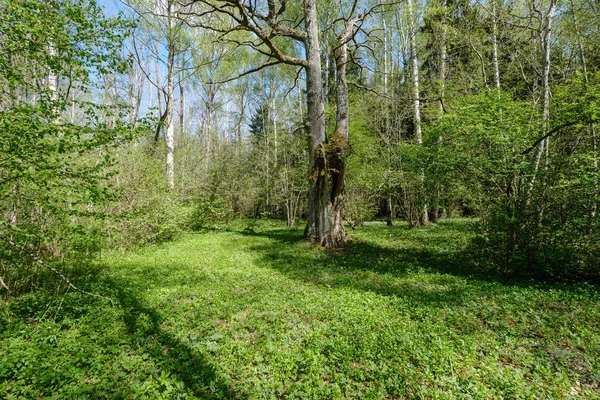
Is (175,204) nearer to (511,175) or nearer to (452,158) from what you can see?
(452,158)

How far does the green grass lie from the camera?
2719mm

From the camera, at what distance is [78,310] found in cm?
421

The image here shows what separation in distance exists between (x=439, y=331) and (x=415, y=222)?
34.5ft

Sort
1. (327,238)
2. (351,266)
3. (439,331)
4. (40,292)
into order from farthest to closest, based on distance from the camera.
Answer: (327,238) < (351,266) < (40,292) < (439,331)

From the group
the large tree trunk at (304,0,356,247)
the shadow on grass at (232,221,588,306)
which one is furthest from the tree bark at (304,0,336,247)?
the shadow on grass at (232,221,588,306)

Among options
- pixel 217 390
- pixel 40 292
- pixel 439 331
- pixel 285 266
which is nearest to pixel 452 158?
pixel 439 331

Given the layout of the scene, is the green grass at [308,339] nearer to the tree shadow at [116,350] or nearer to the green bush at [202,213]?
the tree shadow at [116,350]

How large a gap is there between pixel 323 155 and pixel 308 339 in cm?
582

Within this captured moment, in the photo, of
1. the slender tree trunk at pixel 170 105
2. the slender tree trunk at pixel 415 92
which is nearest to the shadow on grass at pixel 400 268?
the slender tree trunk at pixel 415 92

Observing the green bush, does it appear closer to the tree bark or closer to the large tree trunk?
the tree bark

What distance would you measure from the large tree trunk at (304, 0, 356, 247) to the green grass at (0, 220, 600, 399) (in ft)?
9.13

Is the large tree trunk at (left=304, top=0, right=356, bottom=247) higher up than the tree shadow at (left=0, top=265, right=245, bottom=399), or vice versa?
the large tree trunk at (left=304, top=0, right=356, bottom=247)

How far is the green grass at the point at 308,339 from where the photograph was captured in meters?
2.72

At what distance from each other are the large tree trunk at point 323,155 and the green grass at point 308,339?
2782mm
